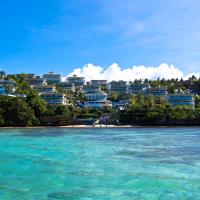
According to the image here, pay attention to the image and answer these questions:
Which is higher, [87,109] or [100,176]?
[87,109]

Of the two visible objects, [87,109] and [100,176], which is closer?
→ [100,176]

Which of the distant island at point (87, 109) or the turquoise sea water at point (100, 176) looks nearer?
the turquoise sea water at point (100, 176)

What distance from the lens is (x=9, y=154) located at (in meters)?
29.9

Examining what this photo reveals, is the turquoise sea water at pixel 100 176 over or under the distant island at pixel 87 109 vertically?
under

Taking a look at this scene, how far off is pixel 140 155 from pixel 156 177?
9.46m

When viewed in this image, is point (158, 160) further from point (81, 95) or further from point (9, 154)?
point (81, 95)

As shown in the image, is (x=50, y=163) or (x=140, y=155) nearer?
(x=50, y=163)

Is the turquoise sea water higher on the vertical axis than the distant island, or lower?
lower

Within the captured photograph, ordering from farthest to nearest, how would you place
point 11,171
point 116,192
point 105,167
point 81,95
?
point 81,95
point 105,167
point 11,171
point 116,192

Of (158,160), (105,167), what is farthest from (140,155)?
(105,167)

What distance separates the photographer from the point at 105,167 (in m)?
22.9

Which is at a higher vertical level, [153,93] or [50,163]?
[153,93]

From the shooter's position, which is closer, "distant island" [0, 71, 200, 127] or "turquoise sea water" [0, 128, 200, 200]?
"turquoise sea water" [0, 128, 200, 200]

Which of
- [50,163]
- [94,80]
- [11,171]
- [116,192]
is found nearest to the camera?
[116,192]
